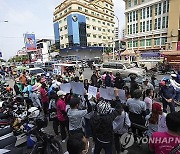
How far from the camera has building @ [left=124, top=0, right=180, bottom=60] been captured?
3697 cm

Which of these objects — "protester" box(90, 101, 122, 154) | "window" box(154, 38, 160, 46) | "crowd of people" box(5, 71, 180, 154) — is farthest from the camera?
"window" box(154, 38, 160, 46)

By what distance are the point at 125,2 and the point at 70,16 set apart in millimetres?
18864

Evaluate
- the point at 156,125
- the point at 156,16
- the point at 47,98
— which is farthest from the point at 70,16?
the point at 156,125

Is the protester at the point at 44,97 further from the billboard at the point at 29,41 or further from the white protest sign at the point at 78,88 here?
the billboard at the point at 29,41

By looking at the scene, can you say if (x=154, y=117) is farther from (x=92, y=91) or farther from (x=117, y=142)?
(x=92, y=91)

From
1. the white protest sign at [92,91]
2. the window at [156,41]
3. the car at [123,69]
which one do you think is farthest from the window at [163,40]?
the white protest sign at [92,91]

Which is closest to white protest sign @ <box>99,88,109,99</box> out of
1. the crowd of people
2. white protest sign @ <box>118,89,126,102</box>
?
the crowd of people

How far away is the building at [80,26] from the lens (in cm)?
5566

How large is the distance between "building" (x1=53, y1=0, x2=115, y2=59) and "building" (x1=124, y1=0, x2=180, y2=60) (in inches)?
633

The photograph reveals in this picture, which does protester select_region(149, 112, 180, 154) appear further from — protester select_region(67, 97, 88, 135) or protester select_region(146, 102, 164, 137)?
protester select_region(67, 97, 88, 135)

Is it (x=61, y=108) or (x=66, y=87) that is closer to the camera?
(x=61, y=108)

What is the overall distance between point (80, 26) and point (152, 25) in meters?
25.4

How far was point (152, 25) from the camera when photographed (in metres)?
42.2

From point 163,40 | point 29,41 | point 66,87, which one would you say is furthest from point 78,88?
point 163,40
